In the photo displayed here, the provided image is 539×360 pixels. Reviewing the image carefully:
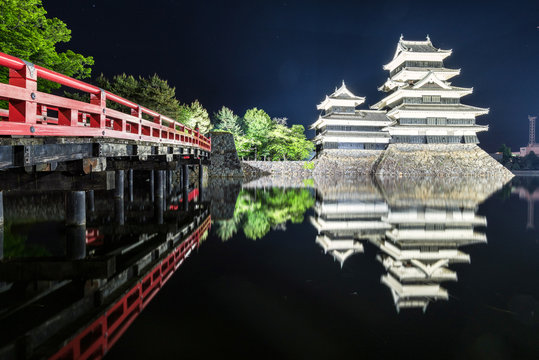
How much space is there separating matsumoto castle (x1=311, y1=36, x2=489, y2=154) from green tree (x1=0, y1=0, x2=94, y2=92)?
103ft

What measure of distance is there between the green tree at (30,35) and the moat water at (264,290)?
665 cm

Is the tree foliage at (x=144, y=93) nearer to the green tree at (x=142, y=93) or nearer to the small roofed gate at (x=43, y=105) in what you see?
the green tree at (x=142, y=93)

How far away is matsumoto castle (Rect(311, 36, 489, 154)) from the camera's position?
37.4m

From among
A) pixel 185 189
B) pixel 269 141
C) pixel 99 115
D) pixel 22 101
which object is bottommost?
pixel 185 189

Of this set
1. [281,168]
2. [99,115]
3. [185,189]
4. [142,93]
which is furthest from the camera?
[281,168]

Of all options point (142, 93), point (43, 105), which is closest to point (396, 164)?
point (142, 93)

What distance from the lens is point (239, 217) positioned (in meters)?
9.34

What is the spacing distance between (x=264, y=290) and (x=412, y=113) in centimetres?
3932

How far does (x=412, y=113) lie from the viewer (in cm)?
3784

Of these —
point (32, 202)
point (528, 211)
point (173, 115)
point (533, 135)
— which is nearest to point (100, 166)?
point (32, 202)

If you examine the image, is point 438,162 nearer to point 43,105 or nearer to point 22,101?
point 43,105

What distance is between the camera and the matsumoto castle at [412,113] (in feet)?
123

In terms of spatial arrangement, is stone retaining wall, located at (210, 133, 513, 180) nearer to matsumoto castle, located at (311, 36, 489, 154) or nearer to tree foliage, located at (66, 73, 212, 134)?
matsumoto castle, located at (311, 36, 489, 154)

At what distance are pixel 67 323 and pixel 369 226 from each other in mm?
6559
